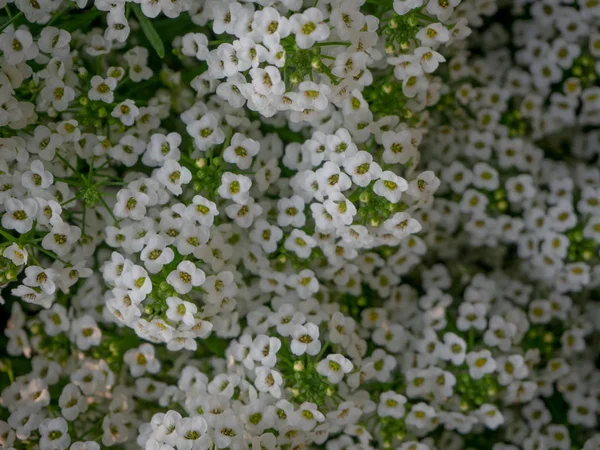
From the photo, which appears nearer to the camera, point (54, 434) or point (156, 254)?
point (156, 254)

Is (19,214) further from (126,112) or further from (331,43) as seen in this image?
(331,43)

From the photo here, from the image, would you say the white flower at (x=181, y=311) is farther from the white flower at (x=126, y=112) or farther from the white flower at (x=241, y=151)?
the white flower at (x=126, y=112)

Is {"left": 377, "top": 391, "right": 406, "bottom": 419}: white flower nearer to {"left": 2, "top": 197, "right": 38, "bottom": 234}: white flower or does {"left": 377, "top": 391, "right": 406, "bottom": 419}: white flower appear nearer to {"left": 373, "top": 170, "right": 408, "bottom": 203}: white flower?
{"left": 373, "top": 170, "right": 408, "bottom": 203}: white flower

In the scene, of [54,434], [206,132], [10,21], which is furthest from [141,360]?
[10,21]

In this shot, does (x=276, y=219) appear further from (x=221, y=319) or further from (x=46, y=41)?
(x=46, y=41)

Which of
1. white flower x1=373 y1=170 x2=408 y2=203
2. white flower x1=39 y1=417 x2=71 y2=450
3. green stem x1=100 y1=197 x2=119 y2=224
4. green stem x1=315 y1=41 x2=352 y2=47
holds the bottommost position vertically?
white flower x1=39 y1=417 x2=71 y2=450

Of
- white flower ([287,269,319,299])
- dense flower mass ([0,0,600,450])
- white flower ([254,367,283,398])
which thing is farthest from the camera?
white flower ([287,269,319,299])

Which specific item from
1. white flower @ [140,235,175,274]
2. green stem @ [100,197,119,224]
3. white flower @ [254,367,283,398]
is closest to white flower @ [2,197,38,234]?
green stem @ [100,197,119,224]

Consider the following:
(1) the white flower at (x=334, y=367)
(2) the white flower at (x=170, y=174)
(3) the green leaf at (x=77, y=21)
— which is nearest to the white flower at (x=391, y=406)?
(1) the white flower at (x=334, y=367)
